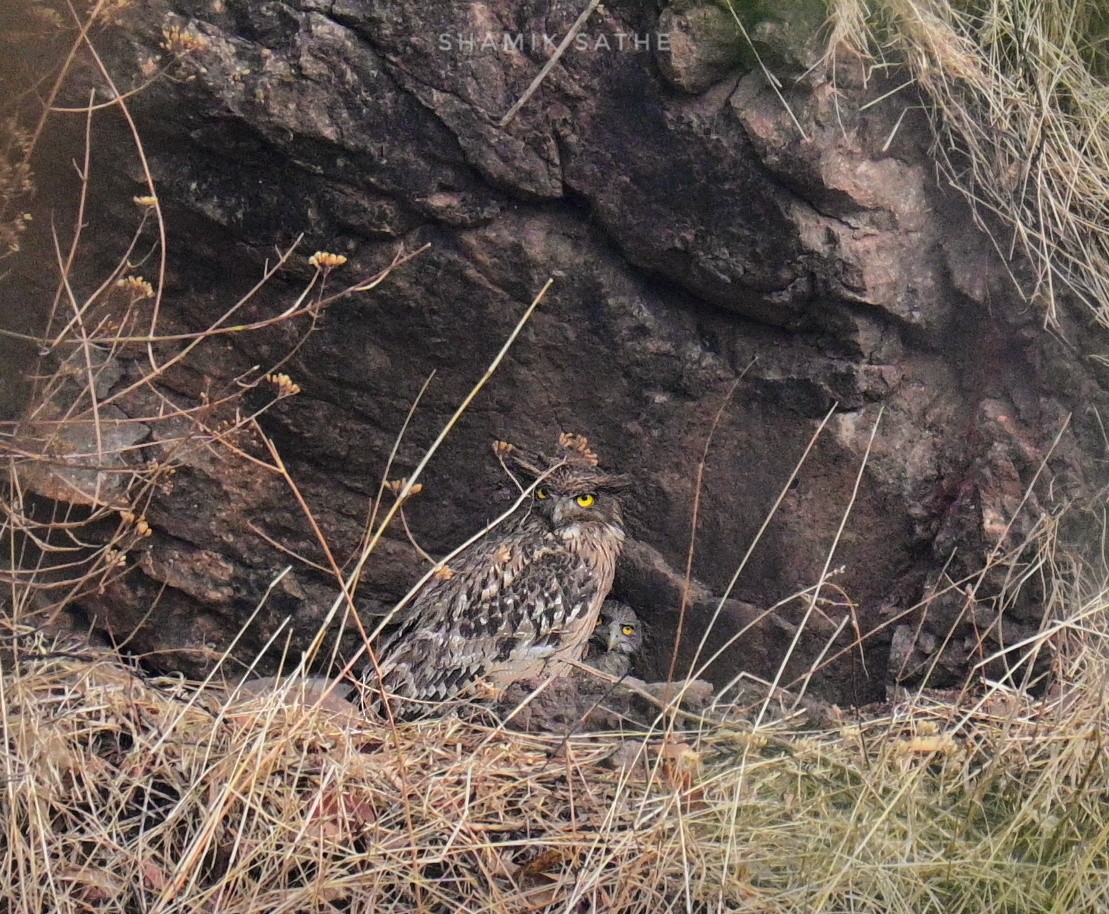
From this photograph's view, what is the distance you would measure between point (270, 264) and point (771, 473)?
5.43 feet

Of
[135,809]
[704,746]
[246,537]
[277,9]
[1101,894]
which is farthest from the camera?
[246,537]

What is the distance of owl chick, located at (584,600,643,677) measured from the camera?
13.6ft

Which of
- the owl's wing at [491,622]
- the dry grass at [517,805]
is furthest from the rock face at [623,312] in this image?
the dry grass at [517,805]

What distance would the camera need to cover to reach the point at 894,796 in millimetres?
2641

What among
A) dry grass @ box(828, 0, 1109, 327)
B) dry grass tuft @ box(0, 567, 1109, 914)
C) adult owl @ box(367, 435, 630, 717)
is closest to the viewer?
dry grass tuft @ box(0, 567, 1109, 914)

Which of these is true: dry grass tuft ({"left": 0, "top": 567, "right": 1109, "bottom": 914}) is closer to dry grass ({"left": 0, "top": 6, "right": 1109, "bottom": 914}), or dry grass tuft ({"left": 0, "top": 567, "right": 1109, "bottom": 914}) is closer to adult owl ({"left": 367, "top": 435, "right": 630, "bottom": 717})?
dry grass ({"left": 0, "top": 6, "right": 1109, "bottom": 914})

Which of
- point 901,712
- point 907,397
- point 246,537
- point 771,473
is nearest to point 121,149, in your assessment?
point 246,537

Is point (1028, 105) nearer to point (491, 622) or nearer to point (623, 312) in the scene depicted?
point (623, 312)

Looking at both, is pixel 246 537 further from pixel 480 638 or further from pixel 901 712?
pixel 901 712

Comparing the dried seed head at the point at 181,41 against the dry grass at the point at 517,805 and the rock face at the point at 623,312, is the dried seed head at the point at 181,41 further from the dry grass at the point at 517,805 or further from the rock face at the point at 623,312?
the dry grass at the point at 517,805

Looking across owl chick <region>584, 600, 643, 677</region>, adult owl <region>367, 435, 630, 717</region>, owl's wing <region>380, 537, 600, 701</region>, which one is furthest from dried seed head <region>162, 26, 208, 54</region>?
owl chick <region>584, 600, 643, 677</region>

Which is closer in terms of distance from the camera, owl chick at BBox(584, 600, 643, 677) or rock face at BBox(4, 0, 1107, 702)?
rock face at BBox(4, 0, 1107, 702)

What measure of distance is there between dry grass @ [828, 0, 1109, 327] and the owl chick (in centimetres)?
163

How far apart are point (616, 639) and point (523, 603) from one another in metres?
0.33
